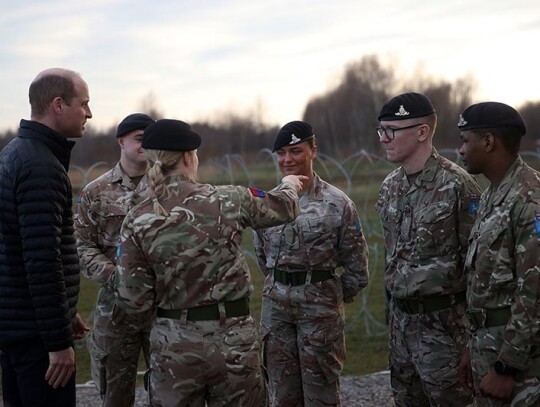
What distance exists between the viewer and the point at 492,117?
3744 millimetres

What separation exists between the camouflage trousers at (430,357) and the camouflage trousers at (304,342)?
0.58 metres

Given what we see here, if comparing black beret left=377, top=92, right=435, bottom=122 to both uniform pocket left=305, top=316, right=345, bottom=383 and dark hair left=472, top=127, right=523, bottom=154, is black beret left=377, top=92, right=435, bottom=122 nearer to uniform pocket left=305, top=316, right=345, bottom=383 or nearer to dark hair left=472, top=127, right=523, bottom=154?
dark hair left=472, top=127, right=523, bottom=154

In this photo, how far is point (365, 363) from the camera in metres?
7.90

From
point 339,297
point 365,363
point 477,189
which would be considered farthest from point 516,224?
point 365,363

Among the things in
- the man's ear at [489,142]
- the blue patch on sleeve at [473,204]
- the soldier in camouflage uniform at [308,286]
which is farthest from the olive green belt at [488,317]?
the soldier in camouflage uniform at [308,286]

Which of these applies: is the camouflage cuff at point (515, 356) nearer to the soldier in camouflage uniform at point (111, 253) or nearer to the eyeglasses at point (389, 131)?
the eyeglasses at point (389, 131)

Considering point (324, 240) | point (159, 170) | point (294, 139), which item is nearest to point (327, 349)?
point (324, 240)

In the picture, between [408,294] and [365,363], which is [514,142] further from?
[365,363]

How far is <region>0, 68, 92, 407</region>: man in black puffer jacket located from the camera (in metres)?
3.57

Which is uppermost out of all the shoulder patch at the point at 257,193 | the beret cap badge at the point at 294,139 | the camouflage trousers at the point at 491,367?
the beret cap badge at the point at 294,139

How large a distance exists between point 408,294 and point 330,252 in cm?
83

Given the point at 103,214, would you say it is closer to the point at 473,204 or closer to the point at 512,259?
the point at 473,204

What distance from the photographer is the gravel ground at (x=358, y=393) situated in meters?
6.41

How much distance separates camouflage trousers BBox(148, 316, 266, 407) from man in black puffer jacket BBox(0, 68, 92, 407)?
1.68 ft
